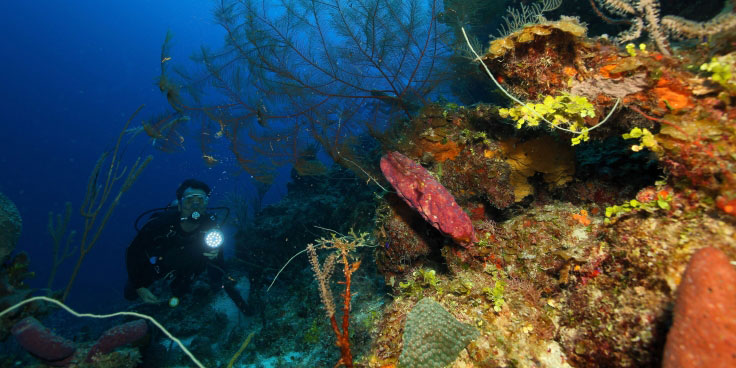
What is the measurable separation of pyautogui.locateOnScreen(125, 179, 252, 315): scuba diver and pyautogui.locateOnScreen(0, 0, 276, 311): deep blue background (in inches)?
1443

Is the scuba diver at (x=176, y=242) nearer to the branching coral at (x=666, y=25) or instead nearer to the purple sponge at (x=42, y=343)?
the purple sponge at (x=42, y=343)

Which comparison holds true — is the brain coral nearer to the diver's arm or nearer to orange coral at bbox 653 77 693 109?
orange coral at bbox 653 77 693 109

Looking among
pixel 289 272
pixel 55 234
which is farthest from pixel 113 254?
pixel 289 272

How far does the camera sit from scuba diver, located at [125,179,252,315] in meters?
6.54

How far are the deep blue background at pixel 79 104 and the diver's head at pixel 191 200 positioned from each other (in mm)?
36790

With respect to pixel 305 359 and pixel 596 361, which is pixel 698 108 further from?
pixel 305 359

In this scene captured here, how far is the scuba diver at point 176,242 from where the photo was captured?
6538mm

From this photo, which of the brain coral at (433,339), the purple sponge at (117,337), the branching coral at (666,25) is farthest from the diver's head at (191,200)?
the branching coral at (666,25)

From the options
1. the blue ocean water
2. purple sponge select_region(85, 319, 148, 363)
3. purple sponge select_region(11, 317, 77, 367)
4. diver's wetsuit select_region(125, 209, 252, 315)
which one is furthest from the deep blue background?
purple sponge select_region(11, 317, 77, 367)

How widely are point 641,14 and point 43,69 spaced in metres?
95.3

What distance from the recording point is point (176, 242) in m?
6.93

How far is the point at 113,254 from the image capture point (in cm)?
4325

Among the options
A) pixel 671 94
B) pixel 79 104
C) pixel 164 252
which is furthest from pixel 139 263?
pixel 79 104

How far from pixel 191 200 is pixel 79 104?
86739 mm
